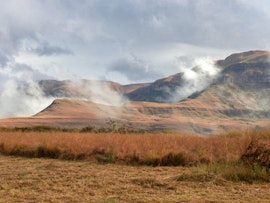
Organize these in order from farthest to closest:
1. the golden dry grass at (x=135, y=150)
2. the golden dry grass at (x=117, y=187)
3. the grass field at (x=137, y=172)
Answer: the golden dry grass at (x=135, y=150), the grass field at (x=137, y=172), the golden dry grass at (x=117, y=187)

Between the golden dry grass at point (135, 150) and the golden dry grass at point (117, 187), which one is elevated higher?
the golden dry grass at point (135, 150)

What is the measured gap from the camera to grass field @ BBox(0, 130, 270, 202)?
8.30 metres

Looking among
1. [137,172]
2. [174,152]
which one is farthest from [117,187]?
[174,152]

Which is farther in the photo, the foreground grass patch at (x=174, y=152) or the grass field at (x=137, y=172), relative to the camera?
the foreground grass patch at (x=174, y=152)

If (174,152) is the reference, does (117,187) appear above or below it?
below

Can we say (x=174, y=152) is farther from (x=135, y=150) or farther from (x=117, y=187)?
(x=117, y=187)

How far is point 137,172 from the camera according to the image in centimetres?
1164

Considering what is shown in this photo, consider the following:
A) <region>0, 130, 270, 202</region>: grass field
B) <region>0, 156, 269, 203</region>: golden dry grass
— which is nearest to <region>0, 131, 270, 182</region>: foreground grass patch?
<region>0, 130, 270, 202</region>: grass field

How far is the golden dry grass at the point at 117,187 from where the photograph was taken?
26.3 feet

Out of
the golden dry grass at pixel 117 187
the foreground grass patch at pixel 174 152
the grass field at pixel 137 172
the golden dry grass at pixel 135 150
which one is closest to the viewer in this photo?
the golden dry grass at pixel 117 187

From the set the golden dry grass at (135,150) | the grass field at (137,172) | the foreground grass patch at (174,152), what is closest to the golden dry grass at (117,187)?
the grass field at (137,172)

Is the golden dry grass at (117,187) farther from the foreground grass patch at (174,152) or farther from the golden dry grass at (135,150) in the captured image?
the golden dry grass at (135,150)

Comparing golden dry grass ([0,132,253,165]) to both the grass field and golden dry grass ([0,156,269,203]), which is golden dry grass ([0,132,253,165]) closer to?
the grass field

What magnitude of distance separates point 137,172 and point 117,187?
261 cm
